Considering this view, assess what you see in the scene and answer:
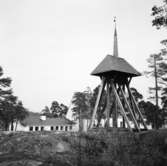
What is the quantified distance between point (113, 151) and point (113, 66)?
17.9 feet

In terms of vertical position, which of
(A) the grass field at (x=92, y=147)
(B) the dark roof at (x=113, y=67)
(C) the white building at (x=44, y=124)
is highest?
(B) the dark roof at (x=113, y=67)

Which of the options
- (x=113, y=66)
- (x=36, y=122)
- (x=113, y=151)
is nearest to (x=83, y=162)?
(x=113, y=151)

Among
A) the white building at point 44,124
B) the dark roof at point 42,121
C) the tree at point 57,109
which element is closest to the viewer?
the white building at point 44,124

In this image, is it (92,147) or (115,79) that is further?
(115,79)

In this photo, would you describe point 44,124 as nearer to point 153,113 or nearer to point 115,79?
point 153,113

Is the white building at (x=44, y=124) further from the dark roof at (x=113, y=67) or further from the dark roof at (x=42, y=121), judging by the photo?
the dark roof at (x=113, y=67)

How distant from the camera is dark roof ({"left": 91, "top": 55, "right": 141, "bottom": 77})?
50.5ft

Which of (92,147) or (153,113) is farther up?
(153,113)

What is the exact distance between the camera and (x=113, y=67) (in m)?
15.4

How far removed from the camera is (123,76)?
16.4 meters

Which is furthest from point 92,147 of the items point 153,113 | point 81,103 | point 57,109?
point 57,109

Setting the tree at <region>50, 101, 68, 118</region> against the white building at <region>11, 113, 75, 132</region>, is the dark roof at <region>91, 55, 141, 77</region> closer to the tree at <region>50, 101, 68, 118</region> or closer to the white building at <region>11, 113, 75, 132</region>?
the white building at <region>11, 113, 75, 132</region>

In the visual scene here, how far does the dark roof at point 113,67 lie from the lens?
50.5 feet

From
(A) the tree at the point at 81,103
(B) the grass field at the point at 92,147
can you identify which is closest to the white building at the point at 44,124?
(A) the tree at the point at 81,103
